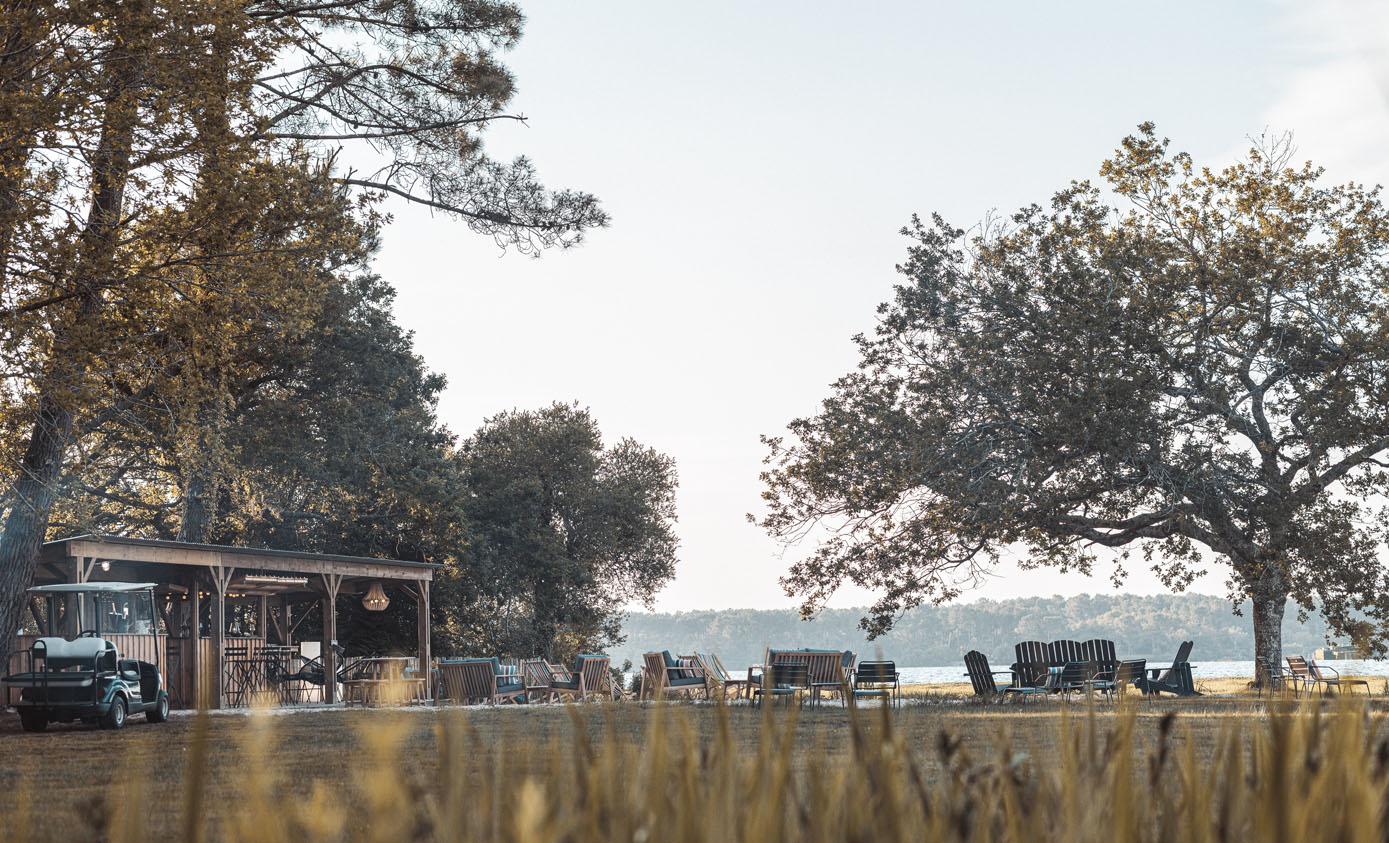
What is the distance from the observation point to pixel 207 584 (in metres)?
21.8

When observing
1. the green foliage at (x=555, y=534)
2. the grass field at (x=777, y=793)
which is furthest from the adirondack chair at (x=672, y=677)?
the grass field at (x=777, y=793)

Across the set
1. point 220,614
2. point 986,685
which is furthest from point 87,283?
point 986,685

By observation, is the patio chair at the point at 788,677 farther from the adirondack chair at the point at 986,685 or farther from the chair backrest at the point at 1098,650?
the chair backrest at the point at 1098,650

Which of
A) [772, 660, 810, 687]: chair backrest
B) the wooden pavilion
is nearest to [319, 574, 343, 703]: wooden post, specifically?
the wooden pavilion

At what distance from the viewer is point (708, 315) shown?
19.6 m

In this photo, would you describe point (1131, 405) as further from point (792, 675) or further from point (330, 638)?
point (330, 638)

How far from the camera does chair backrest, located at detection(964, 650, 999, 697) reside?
1709 centimetres

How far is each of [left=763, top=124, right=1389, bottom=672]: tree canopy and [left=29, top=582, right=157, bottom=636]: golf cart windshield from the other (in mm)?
10321

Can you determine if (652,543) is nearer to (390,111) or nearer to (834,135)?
(390,111)

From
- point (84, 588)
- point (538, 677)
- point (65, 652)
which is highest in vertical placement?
point (84, 588)

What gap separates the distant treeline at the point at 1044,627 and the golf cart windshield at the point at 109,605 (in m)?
20.6

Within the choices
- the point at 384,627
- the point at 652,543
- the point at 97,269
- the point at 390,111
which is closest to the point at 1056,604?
the point at 652,543

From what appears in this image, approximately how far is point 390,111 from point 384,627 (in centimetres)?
1705

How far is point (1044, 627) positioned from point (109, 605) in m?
44.1
